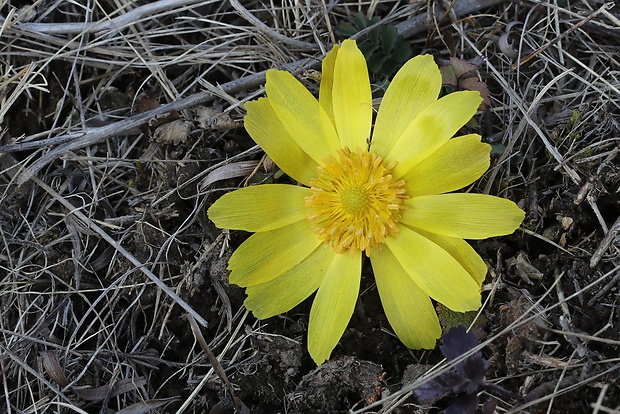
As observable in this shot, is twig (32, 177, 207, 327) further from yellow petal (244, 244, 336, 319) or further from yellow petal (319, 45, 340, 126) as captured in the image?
yellow petal (319, 45, 340, 126)

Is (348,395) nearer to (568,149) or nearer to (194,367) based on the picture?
(194,367)

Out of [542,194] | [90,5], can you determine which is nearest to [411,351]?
[542,194]

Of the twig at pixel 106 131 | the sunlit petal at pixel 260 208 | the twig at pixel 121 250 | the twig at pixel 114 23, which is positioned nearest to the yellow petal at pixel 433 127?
the sunlit petal at pixel 260 208

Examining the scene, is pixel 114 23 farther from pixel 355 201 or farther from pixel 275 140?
pixel 355 201

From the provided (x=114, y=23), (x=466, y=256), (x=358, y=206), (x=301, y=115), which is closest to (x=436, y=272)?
(x=466, y=256)

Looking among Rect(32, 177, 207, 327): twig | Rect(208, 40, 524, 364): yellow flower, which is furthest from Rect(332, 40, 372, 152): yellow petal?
Rect(32, 177, 207, 327): twig

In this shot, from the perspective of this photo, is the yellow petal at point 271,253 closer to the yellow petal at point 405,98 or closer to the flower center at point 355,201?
the flower center at point 355,201
